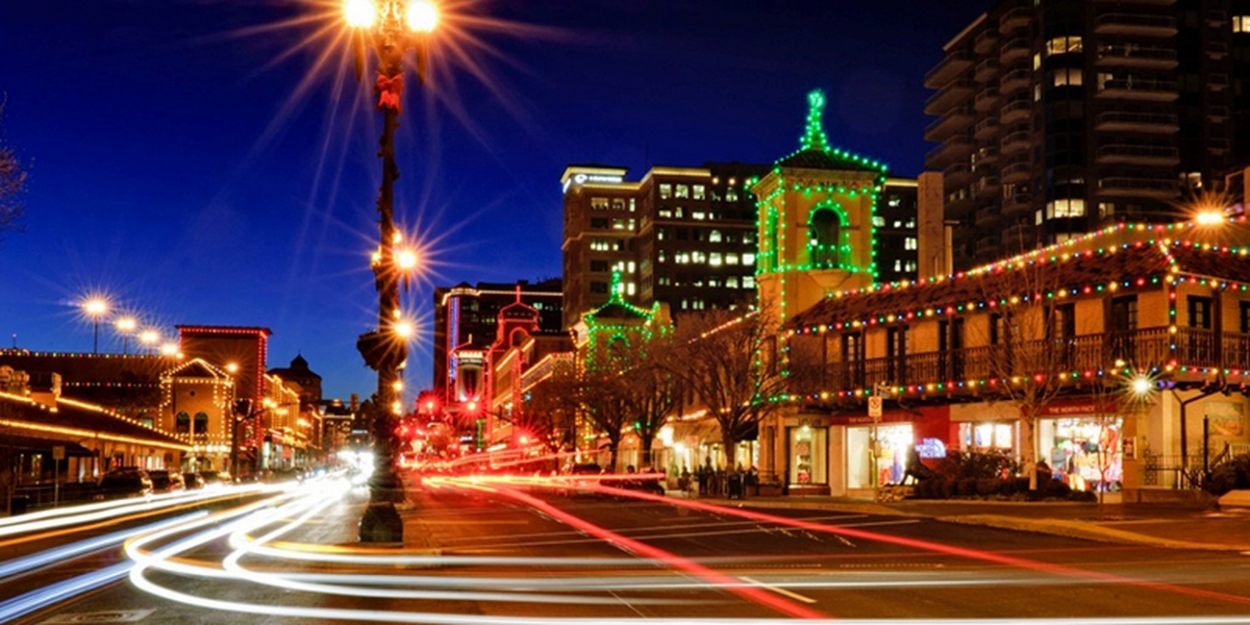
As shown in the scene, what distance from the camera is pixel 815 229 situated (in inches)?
2090

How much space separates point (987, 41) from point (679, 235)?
203 ft

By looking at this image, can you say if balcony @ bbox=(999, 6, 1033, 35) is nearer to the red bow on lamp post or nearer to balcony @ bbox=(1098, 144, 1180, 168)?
balcony @ bbox=(1098, 144, 1180, 168)

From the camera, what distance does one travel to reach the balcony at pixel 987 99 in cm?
9656

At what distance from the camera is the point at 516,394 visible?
424ft

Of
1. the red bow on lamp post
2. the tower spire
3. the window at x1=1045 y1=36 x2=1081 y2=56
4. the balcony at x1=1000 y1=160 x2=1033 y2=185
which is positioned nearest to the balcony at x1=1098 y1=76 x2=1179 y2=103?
the window at x1=1045 y1=36 x2=1081 y2=56

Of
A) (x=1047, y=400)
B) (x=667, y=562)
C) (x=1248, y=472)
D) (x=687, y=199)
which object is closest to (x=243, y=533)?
(x=667, y=562)

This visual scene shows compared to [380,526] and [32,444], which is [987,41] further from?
[380,526]

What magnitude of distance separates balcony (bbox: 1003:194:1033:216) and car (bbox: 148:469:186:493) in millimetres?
60974

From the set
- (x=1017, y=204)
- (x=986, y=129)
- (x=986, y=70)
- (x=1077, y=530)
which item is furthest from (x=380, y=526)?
(x=986, y=70)

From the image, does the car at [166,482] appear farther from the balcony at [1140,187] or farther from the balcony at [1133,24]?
the balcony at [1133,24]

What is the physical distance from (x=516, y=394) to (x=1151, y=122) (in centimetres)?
6609

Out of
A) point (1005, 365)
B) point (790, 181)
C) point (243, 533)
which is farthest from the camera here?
point (790, 181)

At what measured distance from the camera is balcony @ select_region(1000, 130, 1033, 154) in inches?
3664

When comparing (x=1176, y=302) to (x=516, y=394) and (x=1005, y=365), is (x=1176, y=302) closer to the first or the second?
(x=1005, y=365)
